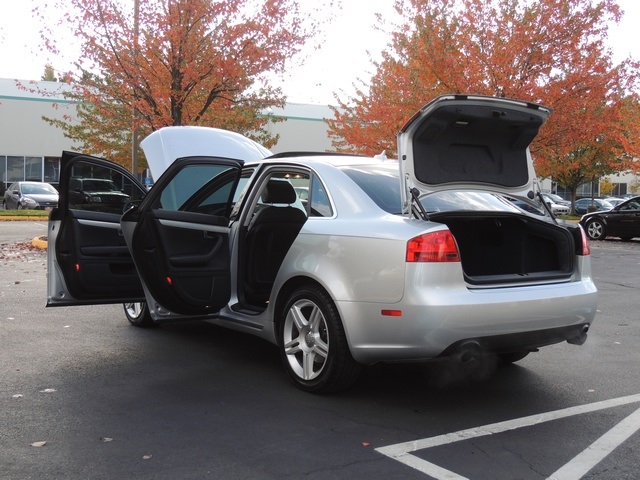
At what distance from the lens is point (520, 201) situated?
5574mm

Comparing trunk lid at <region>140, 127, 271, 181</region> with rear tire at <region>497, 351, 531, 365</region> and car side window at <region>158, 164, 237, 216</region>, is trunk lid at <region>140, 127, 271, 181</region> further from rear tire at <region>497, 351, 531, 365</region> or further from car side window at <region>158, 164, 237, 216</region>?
rear tire at <region>497, 351, 531, 365</region>

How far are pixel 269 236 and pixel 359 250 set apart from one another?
4.74ft

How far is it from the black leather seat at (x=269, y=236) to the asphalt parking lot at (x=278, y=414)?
652 mm

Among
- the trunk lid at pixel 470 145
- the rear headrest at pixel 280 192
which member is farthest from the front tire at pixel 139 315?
the trunk lid at pixel 470 145

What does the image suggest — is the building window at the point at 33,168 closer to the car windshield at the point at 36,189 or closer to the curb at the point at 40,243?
the car windshield at the point at 36,189

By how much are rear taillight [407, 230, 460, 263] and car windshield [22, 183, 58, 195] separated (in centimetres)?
3050

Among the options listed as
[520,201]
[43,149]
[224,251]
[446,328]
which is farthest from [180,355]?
[43,149]

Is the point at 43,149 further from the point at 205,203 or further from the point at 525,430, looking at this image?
the point at 525,430

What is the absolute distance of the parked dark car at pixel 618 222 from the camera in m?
21.6

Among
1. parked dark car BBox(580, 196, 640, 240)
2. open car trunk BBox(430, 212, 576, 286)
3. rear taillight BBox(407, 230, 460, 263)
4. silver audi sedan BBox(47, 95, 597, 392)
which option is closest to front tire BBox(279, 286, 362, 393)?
silver audi sedan BBox(47, 95, 597, 392)

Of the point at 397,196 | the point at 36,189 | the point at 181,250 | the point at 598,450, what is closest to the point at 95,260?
the point at 181,250

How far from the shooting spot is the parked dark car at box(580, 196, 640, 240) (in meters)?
21.6

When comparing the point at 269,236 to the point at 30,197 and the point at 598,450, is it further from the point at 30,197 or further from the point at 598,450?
the point at 30,197

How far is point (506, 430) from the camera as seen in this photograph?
14.2 ft
